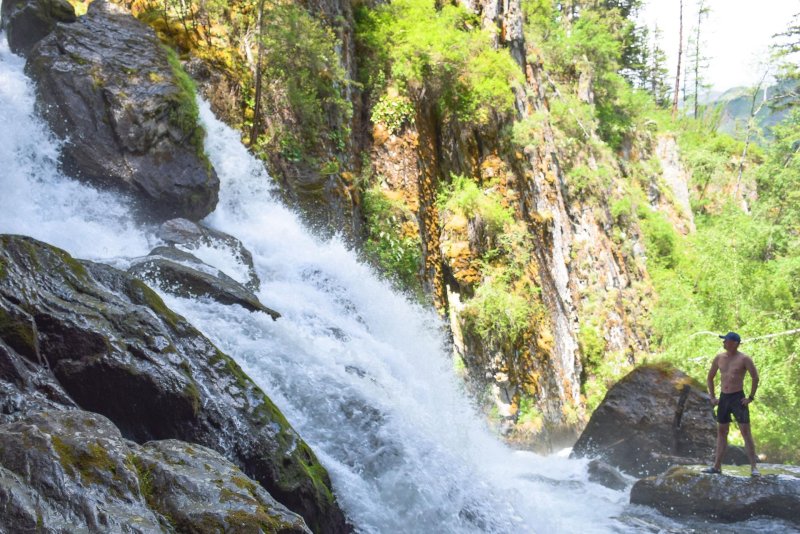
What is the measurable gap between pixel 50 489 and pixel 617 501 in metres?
8.26

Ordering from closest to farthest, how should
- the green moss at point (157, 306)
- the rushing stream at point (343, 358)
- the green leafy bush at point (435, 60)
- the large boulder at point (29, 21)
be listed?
the green moss at point (157, 306) → the rushing stream at point (343, 358) → the large boulder at point (29, 21) → the green leafy bush at point (435, 60)

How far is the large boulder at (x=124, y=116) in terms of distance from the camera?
31.0 feet

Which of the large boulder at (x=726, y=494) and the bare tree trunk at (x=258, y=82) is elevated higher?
the bare tree trunk at (x=258, y=82)

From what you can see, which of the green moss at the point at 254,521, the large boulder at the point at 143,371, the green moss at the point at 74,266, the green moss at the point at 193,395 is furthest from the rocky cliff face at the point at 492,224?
the green moss at the point at 254,521

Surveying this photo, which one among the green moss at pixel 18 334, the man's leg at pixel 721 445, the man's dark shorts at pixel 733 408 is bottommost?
the man's leg at pixel 721 445

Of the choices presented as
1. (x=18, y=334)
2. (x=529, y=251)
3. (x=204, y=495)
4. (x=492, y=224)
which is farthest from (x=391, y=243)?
(x=204, y=495)

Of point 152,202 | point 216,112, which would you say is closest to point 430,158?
point 216,112

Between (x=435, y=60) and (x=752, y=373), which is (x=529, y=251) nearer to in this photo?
(x=435, y=60)

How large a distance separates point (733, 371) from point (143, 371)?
739 centimetres

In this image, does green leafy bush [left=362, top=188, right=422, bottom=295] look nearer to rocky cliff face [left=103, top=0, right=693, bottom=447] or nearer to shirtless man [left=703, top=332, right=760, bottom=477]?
rocky cliff face [left=103, top=0, right=693, bottom=447]

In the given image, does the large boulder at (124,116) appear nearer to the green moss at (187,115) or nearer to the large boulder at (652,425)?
the green moss at (187,115)

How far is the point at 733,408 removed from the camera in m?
8.17

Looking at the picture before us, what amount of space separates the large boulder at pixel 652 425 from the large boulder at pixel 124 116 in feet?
28.2

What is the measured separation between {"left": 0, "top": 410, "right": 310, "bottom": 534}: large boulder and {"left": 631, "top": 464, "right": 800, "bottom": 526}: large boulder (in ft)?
20.5
